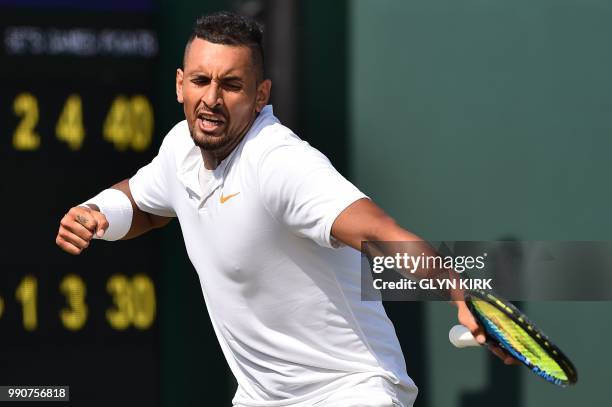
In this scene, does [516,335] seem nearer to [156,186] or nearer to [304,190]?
[304,190]

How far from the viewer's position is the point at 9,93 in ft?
17.1

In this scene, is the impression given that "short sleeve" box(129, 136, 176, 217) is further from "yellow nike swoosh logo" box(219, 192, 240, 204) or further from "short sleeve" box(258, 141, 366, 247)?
"short sleeve" box(258, 141, 366, 247)

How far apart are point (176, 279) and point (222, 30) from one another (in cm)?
226

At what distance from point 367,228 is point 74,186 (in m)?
Result: 2.44

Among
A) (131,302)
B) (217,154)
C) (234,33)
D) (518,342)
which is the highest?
(234,33)

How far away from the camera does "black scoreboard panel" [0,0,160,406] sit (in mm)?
5242

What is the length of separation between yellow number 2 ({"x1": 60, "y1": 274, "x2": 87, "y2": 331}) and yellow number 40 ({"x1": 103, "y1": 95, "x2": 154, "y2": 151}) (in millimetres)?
549

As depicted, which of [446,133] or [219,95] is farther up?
[219,95]

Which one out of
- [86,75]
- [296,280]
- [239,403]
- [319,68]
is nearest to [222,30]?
[296,280]

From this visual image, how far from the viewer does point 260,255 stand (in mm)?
3467

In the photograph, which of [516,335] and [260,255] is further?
[260,255]

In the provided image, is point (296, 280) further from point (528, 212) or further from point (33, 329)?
point (528, 212)

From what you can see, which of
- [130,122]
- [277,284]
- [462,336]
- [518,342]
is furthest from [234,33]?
[130,122]

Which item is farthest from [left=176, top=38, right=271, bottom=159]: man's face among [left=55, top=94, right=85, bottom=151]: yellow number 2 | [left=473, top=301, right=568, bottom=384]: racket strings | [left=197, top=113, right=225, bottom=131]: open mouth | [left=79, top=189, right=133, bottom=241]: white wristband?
[left=55, top=94, right=85, bottom=151]: yellow number 2
